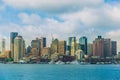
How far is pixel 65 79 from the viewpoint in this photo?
12394 cm

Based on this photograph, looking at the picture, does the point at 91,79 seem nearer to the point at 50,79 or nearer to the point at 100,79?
the point at 100,79

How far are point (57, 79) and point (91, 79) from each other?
11499mm

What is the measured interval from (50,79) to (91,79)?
1368cm

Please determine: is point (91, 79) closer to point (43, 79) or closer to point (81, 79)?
point (81, 79)

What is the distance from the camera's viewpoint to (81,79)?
125 metres

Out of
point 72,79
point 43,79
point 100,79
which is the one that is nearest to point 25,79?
point 43,79

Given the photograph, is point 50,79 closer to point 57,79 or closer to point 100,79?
point 57,79

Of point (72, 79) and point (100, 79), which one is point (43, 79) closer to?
point (72, 79)

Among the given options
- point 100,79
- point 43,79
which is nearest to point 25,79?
point 43,79

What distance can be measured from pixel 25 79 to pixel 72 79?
1552cm

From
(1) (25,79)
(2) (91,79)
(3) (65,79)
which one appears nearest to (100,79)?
(2) (91,79)

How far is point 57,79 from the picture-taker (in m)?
124

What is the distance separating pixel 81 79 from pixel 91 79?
3480mm

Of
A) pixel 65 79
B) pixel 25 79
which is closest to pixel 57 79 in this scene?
pixel 65 79
